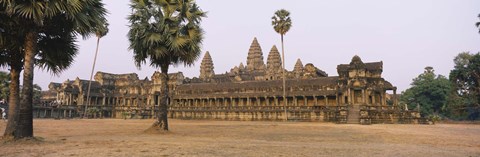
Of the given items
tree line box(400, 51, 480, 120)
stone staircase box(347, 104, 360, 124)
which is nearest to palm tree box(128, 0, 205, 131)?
stone staircase box(347, 104, 360, 124)

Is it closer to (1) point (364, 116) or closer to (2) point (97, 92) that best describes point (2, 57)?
(1) point (364, 116)

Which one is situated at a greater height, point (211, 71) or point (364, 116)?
point (211, 71)

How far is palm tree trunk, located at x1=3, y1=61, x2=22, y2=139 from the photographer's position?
13.3 m

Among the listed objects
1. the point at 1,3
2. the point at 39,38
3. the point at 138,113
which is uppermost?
the point at 1,3

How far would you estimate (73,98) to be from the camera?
7938cm

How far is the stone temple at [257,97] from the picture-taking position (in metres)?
45.5

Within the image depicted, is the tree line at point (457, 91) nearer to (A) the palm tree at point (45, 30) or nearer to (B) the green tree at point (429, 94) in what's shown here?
(B) the green tree at point (429, 94)

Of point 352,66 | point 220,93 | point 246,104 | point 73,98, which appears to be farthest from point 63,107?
point 352,66

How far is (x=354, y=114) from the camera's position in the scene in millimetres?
41562

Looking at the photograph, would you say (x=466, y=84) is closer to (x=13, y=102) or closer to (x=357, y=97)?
(x=357, y=97)

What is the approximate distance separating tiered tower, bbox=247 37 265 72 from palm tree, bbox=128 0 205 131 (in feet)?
265

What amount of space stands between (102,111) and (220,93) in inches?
1289

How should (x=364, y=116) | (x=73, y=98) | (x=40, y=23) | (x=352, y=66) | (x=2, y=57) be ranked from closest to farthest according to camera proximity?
(x=40, y=23) < (x=2, y=57) < (x=364, y=116) < (x=352, y=66) < (x=73, y=98)

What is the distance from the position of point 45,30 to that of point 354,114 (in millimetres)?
35505
